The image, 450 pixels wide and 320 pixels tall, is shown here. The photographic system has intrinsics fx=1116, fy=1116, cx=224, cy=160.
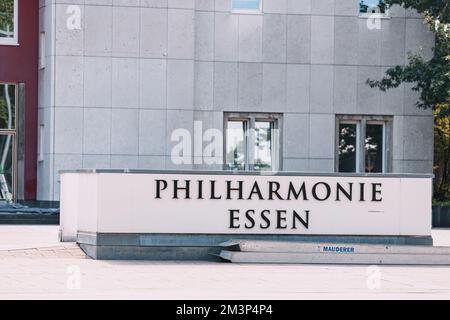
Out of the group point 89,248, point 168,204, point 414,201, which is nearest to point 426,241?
point 414,201

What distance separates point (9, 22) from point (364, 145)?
1185cm

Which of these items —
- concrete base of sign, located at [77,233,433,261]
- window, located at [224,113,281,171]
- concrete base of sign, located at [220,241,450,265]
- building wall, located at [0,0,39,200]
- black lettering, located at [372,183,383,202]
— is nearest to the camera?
concrete base of sign, located at [77,233,433,261]

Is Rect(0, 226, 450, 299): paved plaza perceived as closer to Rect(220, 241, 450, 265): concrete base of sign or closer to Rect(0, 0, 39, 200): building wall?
Rect(220, 241, 450, 265): concrete base of sign

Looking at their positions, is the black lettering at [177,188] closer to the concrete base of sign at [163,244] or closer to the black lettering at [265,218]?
the concrete base of sign at [163,244]

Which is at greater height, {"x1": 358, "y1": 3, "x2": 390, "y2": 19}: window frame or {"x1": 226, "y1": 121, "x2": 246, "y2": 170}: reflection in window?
{"x1": 358, "y1": 3, "x2": 390, "y2": 19}: window frame

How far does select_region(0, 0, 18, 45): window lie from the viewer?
3525 centimetres

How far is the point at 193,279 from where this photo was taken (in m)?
15.6

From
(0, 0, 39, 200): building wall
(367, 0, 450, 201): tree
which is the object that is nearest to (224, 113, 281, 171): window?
(367, 0, 450, 201): tree

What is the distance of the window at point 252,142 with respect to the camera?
34.1 metres

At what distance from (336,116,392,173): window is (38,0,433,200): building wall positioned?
16.3 inches

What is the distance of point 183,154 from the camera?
33.1 meters

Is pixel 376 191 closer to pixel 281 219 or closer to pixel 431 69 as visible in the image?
pixel 281 219

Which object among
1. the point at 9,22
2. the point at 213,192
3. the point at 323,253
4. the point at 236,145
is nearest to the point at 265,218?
the point at 213,192

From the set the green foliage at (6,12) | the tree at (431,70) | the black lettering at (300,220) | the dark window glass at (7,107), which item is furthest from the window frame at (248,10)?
the black lettering at (300,220)
